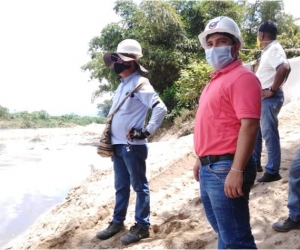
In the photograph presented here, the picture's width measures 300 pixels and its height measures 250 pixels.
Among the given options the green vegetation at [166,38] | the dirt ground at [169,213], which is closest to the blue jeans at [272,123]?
the dirt ground at [169,213]

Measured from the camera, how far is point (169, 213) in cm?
410

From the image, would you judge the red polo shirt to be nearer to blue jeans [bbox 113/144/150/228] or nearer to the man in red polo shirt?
the man in red polo shirt

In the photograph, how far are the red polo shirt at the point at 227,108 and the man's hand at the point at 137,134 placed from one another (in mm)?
1121

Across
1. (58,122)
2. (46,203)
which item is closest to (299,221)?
(46,203)

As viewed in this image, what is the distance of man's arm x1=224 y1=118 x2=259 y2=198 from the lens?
189cm

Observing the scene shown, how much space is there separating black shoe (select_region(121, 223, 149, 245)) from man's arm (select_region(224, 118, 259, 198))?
1.66 m

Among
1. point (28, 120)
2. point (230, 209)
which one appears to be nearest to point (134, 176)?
point (230, 209)

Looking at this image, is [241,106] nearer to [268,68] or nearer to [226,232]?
[226,232]

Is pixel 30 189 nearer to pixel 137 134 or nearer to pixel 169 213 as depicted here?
pixel 169 213

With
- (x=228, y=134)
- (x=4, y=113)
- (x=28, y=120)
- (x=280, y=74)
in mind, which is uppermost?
(x=280, y=74)

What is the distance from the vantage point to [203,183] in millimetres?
2117

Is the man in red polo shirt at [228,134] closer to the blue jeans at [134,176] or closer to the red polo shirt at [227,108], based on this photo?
the red polo shirt at [227,108]

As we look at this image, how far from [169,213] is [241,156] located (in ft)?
7.79

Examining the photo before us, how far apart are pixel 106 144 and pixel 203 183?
1531 millimetres
